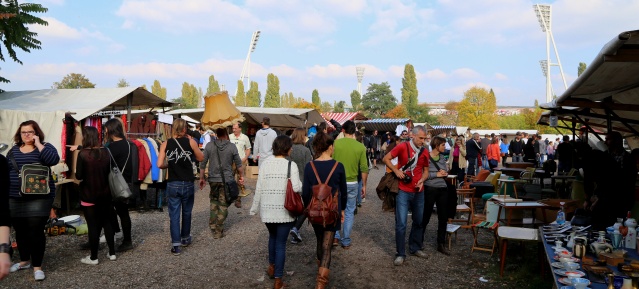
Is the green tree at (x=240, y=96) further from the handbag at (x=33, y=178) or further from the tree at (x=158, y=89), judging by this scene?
the handbag at (x=33, y=178)

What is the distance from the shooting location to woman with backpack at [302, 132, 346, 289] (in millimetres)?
5094

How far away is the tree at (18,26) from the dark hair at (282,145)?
24.6 feet

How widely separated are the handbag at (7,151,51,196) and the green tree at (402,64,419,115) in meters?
71.3

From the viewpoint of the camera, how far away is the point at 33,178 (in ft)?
18.0

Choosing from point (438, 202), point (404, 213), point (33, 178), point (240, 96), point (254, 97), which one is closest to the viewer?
point (33, 178)

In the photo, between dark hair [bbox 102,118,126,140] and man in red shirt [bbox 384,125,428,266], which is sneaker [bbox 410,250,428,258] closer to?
man in red shirt [bbox 384,125,428,266]

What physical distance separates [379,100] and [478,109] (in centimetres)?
1569

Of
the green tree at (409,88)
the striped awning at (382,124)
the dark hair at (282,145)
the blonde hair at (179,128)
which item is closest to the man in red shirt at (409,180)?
the dark hair at (282,145)

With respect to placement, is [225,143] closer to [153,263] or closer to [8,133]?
[153,263]

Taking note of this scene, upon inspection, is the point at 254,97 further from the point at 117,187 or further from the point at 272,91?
the point at 117,187

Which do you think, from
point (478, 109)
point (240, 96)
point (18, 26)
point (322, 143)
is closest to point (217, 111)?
point (18, 26)

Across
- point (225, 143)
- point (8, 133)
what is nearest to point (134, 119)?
point (8, 133)

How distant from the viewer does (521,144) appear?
78.5 ft

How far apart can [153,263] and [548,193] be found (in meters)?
8.21
